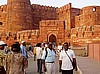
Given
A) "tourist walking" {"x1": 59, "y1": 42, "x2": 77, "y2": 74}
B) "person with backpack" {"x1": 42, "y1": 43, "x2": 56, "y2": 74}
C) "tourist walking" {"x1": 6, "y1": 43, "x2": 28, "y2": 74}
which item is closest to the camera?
"tourist walking" {"x1": 6, "y1": 43, "x2": 28, "y2": 74}

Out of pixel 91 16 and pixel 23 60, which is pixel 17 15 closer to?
pixel 91 16

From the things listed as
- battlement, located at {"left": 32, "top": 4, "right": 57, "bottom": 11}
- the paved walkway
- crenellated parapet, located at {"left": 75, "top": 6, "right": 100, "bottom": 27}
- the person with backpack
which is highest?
battlement, located at {"left": 32, "top": 4, "right": 57, "bottom": 11}

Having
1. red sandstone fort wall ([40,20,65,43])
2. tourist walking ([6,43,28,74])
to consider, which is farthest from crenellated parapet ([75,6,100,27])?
tourist walking ([6,43,28,74])

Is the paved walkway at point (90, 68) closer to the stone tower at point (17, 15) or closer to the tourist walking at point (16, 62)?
the tourist walking at point (16, 62)

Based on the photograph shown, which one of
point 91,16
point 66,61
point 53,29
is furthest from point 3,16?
point 66,61

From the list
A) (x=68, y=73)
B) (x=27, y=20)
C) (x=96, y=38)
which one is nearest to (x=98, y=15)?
(x=96, y=38)

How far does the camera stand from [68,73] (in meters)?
6.61

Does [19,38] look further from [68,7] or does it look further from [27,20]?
[68,7]

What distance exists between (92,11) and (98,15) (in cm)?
91

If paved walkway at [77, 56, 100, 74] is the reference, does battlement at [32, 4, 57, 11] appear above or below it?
above

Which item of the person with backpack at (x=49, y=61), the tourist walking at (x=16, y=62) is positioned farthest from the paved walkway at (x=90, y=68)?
the tourist walking at (x=16, y=62)

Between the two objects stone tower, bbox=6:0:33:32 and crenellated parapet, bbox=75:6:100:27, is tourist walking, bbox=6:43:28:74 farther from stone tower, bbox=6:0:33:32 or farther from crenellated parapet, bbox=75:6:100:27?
stone tower, bbox=6:0:33:32

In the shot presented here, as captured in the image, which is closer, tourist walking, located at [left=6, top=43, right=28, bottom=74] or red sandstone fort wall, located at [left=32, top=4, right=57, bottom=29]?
tourist walking, located at [left=6, top=43, right=28, bottom=74]

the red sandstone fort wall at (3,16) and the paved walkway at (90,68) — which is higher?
the red sandstone fort wall at (3,16)
